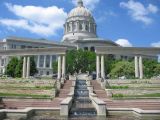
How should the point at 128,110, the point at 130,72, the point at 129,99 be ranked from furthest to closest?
1. the point at 130,72
2. the point at 129,99
3. the point at 128,110

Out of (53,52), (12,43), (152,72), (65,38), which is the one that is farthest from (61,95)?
(65,38)

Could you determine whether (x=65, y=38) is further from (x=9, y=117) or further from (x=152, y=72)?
(x=9, y=117)

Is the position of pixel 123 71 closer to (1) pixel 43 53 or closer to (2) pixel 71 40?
(1) pixel 43 53

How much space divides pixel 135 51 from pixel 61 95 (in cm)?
2916

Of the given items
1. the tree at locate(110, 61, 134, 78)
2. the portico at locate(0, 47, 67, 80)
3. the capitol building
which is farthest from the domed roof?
the portico at locate(0, 47, 67, 80)

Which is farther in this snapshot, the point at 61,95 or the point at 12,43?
the point at 12,43

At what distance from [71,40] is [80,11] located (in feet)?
55.8

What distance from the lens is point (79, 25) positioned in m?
141

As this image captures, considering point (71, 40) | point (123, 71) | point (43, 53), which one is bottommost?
point (123, 71)

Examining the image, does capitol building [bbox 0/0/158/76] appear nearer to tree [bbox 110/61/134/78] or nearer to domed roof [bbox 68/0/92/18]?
domed roof [bbox 68/0/92/18]

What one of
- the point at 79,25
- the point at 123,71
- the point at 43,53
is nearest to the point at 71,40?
the point at 79,25

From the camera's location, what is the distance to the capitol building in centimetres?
→ 11919

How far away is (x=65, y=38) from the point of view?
14062 centimetres

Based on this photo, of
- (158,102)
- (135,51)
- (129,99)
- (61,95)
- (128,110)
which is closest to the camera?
(128,110)
